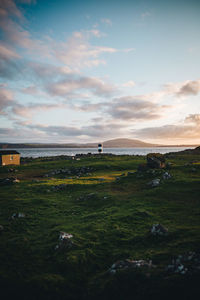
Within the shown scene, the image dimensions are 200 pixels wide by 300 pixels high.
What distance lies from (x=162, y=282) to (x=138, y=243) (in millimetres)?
4091

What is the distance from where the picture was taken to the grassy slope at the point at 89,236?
7953mm

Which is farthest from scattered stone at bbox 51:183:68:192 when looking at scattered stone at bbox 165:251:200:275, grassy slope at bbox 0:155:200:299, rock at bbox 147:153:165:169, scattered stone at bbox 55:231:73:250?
scattered stone at bbox 165:251:200:275

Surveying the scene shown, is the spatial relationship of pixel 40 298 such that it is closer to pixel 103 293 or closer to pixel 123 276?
pixel 103 293

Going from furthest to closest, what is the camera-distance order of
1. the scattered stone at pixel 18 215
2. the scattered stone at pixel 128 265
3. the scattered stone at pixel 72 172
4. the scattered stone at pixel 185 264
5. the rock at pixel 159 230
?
the scattered stone at pixel 72 172 → the scattered stone at pixel 18 215 → the rock at pixel 159 230 → the scattered stone at pixel 128 265 → the scattered stone at pixel 185 264

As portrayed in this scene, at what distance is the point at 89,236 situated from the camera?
12.0 m

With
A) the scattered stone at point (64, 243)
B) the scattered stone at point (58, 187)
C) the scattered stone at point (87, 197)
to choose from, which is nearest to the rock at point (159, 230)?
the scattered stone at point (64, 243)

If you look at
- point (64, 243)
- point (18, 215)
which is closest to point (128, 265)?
point (64, 243)

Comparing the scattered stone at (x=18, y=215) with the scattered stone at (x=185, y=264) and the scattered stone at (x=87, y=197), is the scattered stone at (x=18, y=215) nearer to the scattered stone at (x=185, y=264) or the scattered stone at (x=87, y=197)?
the scattered stone at (x=87, y=197)

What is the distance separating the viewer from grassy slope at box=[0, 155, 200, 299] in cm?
795

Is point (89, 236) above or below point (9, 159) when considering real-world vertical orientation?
below

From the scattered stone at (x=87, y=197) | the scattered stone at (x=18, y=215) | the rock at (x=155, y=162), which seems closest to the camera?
the scattered stone at (x=18, y=215)

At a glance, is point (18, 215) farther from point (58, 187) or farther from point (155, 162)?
point (155, 162)

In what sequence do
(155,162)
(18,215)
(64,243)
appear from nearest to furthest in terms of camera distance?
(64,243), (18,215), (155,162)

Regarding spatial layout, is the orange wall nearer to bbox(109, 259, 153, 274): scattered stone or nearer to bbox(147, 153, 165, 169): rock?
bbox(147, 153, 165, 169): rock
